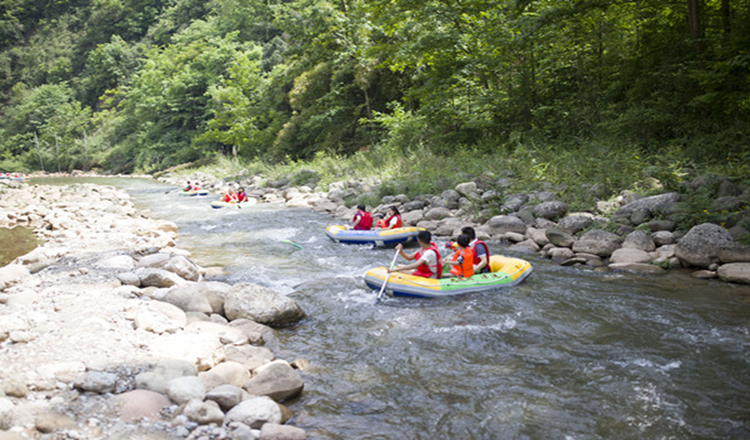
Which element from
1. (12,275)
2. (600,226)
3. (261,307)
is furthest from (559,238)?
(12,275)

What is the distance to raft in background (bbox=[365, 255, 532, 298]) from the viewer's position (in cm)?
561

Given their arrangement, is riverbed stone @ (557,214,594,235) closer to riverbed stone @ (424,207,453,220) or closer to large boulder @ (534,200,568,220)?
large boulder @ (534,200,568,220)

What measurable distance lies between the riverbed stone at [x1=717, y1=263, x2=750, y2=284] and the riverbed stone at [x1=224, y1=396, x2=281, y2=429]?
538 centimetres

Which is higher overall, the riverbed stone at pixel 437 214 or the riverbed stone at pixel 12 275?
the riverbed stone at pixel 12 275

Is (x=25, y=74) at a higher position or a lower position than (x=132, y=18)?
lower

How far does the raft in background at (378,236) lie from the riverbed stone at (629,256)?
3222 millimetres

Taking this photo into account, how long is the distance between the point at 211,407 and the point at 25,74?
66528 millimetres

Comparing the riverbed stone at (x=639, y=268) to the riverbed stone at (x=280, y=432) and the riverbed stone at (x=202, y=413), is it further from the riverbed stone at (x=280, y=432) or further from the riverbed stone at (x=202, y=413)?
the riverbed stone at (x=202, y=413)

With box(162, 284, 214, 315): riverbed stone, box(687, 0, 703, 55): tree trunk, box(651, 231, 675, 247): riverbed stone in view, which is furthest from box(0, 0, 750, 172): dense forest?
box(162, 284, 214, 315): riverbed stone

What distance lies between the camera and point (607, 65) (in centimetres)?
1141

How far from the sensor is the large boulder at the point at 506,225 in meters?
8.30

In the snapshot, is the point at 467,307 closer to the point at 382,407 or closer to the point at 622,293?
the point at 622,293

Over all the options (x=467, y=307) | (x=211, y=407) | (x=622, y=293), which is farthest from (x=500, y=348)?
(x=211, y=407)

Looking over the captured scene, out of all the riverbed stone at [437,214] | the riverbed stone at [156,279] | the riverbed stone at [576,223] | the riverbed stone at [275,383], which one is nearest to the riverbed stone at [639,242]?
the riverbed stone at [576,223]
